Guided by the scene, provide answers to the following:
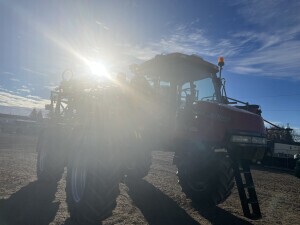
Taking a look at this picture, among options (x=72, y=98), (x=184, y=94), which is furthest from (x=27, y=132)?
(x=184, y=94)

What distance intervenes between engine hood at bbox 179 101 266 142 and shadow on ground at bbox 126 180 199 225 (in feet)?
5.17

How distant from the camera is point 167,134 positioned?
6.67 metres

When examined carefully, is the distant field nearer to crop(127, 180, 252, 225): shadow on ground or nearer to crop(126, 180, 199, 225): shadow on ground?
crop(126, 180, 199, 225): shadow on ground

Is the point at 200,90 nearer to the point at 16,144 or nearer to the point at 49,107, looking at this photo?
the point at 49,107

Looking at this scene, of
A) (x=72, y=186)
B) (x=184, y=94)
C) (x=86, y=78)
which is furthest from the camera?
(x=86, y=78)

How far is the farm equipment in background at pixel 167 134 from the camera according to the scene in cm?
510

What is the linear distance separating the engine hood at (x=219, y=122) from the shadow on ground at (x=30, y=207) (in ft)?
10.1

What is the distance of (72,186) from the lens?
5.80m

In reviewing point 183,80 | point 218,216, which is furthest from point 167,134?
point 218,216

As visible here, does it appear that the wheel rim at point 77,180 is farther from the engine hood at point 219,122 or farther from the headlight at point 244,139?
the headlight at point 244,139

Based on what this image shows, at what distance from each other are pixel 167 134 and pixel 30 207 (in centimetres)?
303

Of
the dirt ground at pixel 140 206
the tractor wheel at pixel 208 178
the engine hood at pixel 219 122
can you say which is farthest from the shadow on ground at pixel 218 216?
the engine hood at pixel 219 122

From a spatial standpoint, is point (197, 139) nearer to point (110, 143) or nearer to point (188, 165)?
point (188, 165)

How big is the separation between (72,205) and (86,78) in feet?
12.2
